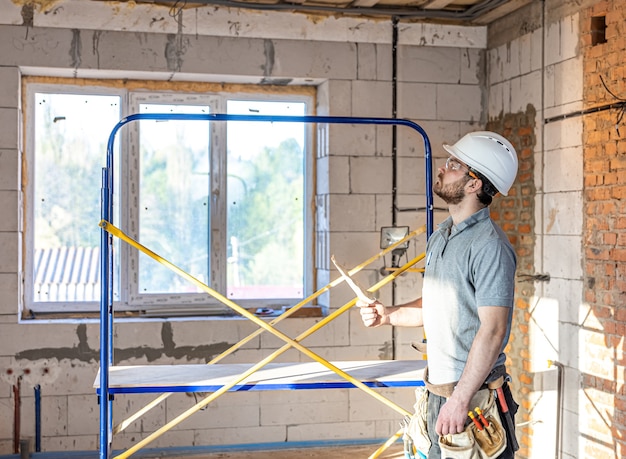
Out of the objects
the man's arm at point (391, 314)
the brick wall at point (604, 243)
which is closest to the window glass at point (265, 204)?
the brick wall at point (604, 243)

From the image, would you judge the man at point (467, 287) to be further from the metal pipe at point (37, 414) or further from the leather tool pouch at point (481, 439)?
the metal pipe at point (37, 414)

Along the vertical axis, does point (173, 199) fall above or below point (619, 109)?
below

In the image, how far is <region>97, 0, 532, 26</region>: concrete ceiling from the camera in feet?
16.5

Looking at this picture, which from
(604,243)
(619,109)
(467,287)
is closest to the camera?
(467,287)

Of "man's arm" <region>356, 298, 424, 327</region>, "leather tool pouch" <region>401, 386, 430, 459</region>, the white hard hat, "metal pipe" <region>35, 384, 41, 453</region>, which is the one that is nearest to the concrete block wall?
"metal pipe" <region>35, 384, 41, 453</region>

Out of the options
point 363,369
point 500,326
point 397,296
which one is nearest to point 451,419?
point 500,326

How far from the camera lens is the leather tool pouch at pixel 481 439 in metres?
2.63

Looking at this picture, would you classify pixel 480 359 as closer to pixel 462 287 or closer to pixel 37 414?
pixel 462 287

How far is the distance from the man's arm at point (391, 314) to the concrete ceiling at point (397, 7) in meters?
2.53

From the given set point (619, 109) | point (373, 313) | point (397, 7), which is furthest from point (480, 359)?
point (397, 7)

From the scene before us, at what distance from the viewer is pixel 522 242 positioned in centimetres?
500

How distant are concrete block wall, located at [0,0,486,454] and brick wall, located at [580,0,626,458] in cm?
123

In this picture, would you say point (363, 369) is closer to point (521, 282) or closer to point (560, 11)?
point (521, 282)

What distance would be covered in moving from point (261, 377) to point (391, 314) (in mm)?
929
